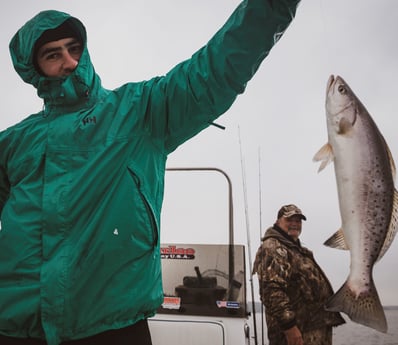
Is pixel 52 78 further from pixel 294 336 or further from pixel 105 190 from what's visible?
pixel 294 336

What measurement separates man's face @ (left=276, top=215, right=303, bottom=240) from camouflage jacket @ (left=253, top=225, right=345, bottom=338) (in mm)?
179

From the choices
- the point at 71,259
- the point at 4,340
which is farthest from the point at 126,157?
the point at 4,340

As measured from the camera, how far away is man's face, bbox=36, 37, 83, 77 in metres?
1.72

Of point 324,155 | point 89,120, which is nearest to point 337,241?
point 324,155

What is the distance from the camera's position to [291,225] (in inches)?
151

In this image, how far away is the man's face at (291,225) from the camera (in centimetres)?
381

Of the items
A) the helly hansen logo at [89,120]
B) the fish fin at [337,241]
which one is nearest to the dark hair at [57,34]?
the helly hansen logo at [89,120]

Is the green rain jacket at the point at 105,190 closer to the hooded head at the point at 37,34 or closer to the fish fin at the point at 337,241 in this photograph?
the hooded head at the point at 37,34

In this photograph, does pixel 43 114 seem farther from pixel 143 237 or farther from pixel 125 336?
pixel 125 336

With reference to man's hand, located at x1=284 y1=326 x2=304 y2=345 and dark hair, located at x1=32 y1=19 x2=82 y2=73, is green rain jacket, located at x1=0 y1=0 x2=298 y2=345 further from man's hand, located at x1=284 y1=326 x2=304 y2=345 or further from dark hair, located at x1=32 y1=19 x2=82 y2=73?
man's hand, located at x1=284 y1=326 x2=304 y2=345

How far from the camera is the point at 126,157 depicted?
1479 millimetres

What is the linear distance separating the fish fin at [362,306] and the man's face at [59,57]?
158 cm

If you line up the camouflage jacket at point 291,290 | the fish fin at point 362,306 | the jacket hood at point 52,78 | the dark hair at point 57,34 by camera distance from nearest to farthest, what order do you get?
the fish fin at point 362,306
the jacket hood at point 52,78
the dark hair at point 57,34
the camouflage jacket at point 291,290

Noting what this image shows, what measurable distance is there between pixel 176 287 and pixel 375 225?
1.86 meters
